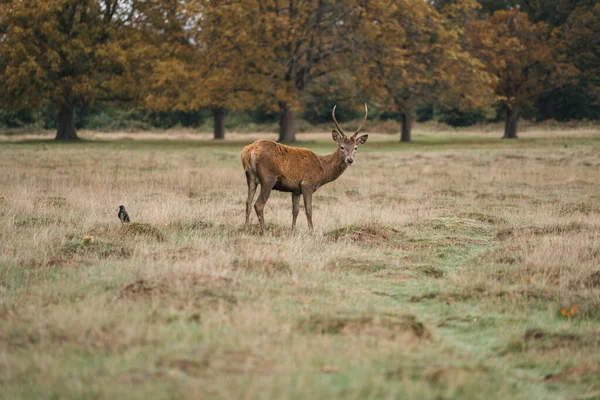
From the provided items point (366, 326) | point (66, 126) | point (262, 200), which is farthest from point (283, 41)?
point (366, 326)

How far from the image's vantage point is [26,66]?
3672 cm

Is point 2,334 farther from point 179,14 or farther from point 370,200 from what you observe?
point 179,14

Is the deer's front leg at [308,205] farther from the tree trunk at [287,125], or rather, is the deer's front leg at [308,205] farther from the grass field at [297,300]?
the tree trunk at [287,125]

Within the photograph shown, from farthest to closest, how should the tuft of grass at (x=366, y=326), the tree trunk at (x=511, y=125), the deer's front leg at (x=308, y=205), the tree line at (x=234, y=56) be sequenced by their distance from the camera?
1. the tree trunk at (x=511, y=125)
2. the tree line at (x=234, y=56)
3. the deer's front leg at (x=308, y=205)
4. the tuft of grass at (x=366, y=326)

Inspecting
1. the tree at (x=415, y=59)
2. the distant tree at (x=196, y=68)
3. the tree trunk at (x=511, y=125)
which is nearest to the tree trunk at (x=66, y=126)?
the distant tree at (x=196, y=68)

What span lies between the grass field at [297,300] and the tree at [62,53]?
78.2ft

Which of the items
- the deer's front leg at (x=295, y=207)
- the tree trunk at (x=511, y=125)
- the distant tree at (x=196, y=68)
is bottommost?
the deer's front leg at (x=295, y=207)

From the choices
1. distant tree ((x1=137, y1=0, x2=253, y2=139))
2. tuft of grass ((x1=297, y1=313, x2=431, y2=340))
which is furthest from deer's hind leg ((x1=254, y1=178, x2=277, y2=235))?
distant tree ((x1=137, y1=0, x2=253, y2=139))

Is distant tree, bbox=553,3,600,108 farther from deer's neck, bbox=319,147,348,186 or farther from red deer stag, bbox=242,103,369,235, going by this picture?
red deer stag, bbox=242,103,369,235

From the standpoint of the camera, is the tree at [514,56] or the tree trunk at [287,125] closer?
the tree trunk at [287,125]

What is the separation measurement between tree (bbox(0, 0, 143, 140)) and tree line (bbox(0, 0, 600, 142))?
68 mm

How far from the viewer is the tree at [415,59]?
3722cm

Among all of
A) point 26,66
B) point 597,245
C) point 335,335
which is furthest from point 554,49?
point 335,335

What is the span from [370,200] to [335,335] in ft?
34.4
